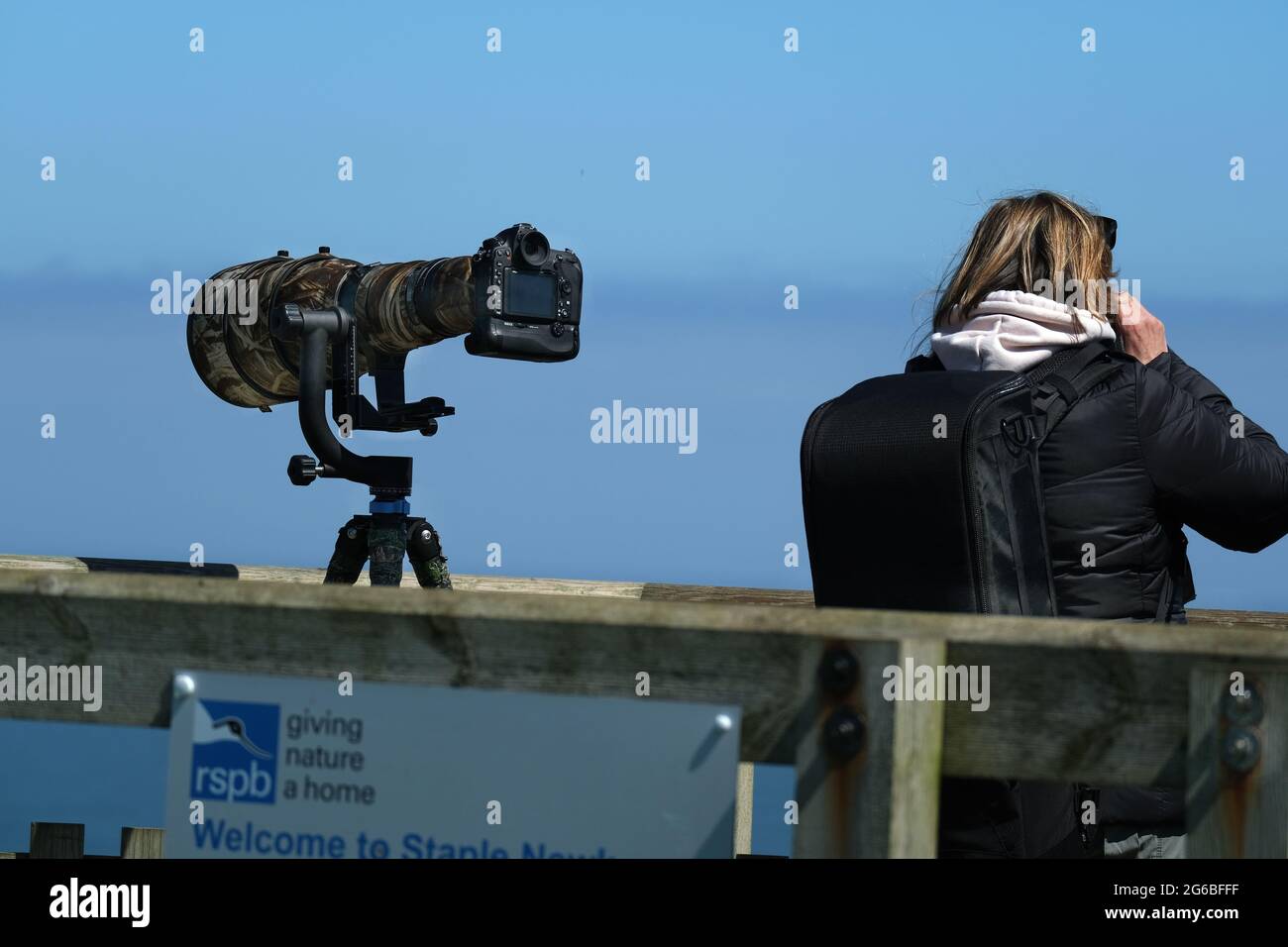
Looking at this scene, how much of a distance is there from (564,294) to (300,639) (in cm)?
308

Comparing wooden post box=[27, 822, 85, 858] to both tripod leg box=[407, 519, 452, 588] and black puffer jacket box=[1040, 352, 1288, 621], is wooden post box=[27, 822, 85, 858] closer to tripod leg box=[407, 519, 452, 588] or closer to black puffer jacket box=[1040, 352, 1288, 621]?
tripod leg box=[407, 519, 452, 588]

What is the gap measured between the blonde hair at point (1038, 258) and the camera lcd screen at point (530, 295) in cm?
195

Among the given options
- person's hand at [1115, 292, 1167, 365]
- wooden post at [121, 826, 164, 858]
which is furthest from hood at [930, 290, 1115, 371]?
wooden post at [121, 826, 164, 858]

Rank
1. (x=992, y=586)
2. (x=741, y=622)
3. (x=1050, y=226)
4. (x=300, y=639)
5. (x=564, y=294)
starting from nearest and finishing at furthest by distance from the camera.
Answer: (x=741, y=622)
(x=300, y=639)
(x=992, y=586)
(x=1050, y=226)
(x=564, y=294)

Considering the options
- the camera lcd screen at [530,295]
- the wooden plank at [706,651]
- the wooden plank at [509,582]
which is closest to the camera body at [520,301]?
the camera lcd screen at [530,295]

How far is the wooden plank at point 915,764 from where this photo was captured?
5.75ft

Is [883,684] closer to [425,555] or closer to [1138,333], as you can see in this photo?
[1138,333]

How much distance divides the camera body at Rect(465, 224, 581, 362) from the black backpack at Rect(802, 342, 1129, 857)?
6.73ft

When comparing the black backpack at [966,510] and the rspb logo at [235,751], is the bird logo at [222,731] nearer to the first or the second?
the rspb logo at [235,751]

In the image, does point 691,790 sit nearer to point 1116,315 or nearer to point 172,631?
point 172,631

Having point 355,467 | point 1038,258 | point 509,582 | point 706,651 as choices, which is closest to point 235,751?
point 706,651

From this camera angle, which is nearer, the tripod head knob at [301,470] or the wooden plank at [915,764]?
the wooden plank at [915,764]
